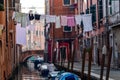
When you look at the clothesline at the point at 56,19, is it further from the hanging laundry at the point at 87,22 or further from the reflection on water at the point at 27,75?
the reflection on water at the point at 27,75

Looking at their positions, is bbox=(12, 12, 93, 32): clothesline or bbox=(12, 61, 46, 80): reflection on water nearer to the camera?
bbox=(12, 12, 93, 32): clothesline

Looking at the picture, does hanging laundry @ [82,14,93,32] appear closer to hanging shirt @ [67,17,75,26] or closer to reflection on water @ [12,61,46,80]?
hanging shirt @ [67,17,75,26]

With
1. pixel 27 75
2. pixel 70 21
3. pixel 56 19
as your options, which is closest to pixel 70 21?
pixel 70 21

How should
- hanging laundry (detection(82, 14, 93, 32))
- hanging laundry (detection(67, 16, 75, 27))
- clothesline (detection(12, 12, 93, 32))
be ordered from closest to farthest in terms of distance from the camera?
clothesline (detection(12, 12, 93, 32)), hanging laundry (detection(82, 14, 93, 32)), hanging laundry (detection(67, 16, 75, 27))

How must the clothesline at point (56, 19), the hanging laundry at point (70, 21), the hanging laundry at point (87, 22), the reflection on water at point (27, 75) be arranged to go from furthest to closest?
the reflection on water at point (27, 75)
the hanging laundry at point (70, 21)
the hanging laundry at point (87, 22)
the clothesline at point (56, 19)

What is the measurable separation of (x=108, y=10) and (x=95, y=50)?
20.3 ft

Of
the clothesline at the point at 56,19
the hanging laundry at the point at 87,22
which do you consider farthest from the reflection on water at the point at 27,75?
the hanging laundry at the point at 87,22

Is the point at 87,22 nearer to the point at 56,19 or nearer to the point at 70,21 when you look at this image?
the point at 70,21

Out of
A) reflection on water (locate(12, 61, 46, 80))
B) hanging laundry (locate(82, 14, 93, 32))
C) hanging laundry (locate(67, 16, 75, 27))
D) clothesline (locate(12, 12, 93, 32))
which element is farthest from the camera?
reflection on water (locate(12, 61, 46, 80))

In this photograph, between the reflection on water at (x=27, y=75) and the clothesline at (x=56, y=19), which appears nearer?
the clothesline at (x=56, y=19)

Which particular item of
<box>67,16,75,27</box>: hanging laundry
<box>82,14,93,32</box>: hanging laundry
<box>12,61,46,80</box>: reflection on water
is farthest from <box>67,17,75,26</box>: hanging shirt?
<box>12,61,46,80</box>: reflection on water

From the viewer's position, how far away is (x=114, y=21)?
1073 inches

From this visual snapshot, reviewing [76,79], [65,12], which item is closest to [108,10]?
[76,79]

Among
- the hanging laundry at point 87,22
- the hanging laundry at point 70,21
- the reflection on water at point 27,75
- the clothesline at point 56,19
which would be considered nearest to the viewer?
the clothesline at point 56,19
